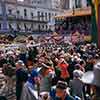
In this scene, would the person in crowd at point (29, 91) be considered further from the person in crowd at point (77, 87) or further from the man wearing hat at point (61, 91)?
the man wearing hat at point (61, 91)

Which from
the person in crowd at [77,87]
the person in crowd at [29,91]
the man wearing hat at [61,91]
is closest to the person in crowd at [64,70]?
the person in crowd at [29,91]

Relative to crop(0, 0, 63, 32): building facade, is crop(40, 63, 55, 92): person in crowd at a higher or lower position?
lower

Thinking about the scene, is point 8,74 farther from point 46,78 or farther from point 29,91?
point 29,91

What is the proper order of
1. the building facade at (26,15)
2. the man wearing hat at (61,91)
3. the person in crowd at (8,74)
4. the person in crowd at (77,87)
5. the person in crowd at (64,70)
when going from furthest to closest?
the building facade at (26,15) < the person in crowd at (8,74) < the person in crowd at (64,70) < the person in crowd at (77,87) < the man wearing hat at (61,91)

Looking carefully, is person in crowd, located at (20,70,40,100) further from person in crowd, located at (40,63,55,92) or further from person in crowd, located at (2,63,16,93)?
person in crowd, located at (2,63,16,93)

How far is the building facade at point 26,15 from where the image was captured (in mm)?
72394

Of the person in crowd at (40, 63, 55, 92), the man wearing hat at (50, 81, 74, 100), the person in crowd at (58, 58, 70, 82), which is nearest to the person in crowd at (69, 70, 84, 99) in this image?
the person in crowd at (40, 63, 55, 92)

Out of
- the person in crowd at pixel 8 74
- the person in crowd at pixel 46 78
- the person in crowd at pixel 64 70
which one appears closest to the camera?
the person in crowd at pixel 46 78

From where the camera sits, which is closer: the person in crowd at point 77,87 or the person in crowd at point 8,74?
the person in crowd at point 77,87

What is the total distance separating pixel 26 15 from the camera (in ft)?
282

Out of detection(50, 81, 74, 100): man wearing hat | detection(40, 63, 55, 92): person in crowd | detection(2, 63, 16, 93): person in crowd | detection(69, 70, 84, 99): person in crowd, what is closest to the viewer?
detection(50, 81, 74, 100): man wearing hat

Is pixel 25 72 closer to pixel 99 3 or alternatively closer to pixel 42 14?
pixel 99 3

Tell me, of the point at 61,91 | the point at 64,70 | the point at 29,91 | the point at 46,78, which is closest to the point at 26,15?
the point at 64,70

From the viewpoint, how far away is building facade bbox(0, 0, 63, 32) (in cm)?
7239
